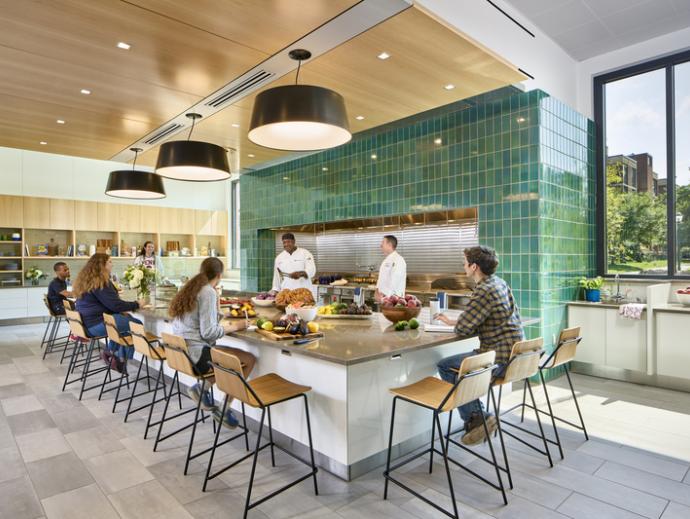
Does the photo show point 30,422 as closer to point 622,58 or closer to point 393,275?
point 393,275

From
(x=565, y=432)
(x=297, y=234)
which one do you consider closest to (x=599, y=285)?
(x=565, y=432)

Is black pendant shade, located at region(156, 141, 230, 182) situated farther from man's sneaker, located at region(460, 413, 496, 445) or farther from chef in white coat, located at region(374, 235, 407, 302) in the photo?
man's sneaker, located at region(460, 413, 496, 445)

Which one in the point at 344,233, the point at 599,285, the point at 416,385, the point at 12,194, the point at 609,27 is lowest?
the point at 416,385

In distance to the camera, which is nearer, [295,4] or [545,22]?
[295,4]

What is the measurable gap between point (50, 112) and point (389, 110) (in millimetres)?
3503

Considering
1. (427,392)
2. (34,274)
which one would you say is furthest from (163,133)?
(34,274)

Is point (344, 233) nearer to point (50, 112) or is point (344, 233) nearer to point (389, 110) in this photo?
point (389, 110)

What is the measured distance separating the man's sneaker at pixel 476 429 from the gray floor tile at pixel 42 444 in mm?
2622

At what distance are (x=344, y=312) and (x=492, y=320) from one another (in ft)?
3.89

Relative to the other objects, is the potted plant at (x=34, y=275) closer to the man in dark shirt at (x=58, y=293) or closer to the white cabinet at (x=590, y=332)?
the man in dark shirt at (x=58, y=293)

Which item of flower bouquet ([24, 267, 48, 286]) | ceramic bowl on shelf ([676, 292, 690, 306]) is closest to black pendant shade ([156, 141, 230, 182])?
ceramic bowl on shelf ([676, 292, 690, 306])

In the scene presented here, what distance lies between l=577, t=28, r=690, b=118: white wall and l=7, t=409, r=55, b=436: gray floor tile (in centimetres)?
A: 632

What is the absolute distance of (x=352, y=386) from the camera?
249 centimetres

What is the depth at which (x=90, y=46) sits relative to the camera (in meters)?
3.30
